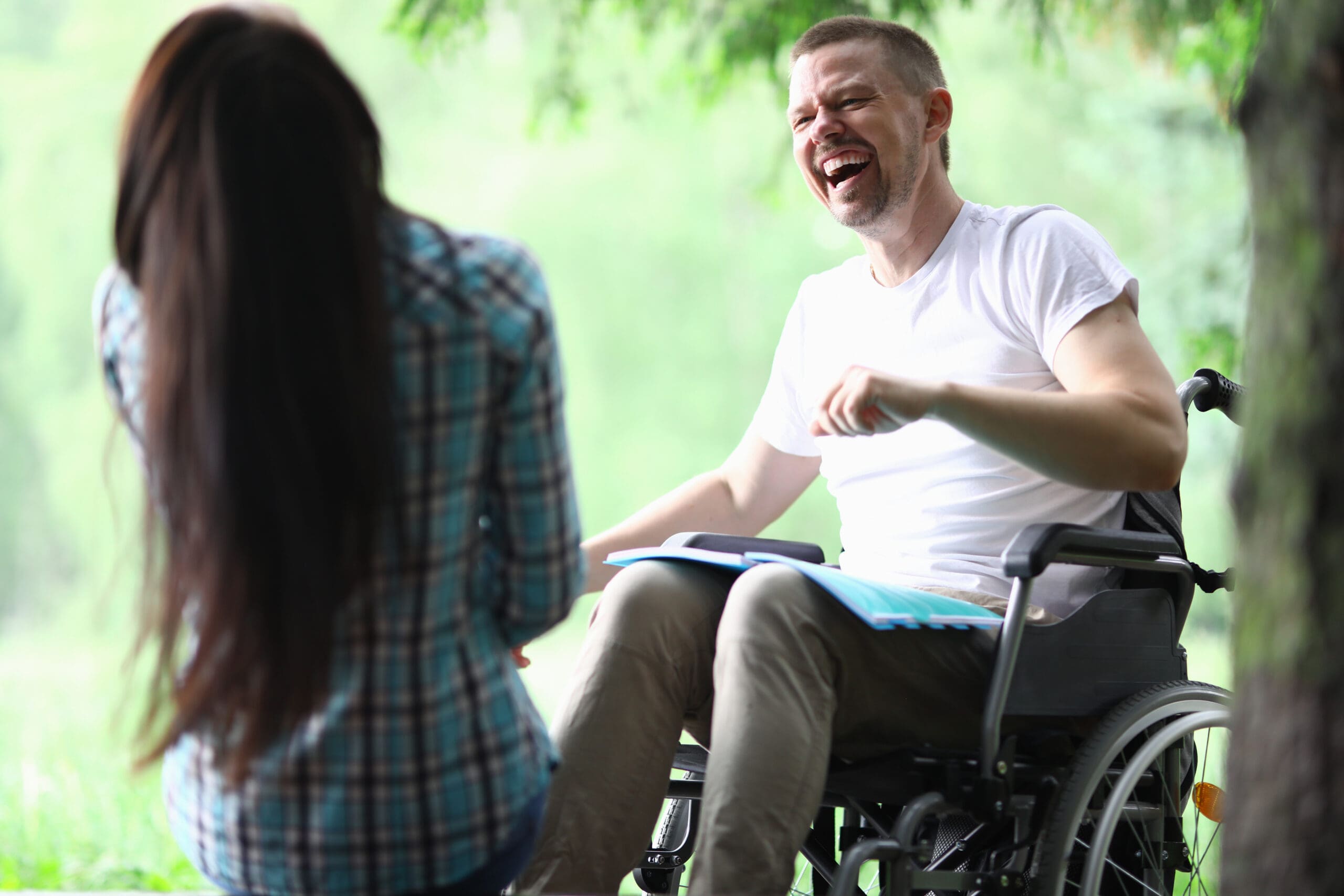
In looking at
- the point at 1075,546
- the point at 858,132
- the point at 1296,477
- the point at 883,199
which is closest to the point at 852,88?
the point at 858,132

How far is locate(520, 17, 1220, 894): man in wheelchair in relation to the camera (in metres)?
1.52

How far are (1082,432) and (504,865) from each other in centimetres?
86

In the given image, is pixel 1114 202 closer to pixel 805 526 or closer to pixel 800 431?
pixel 805 526

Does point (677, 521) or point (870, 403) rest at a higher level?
point (870, 403)

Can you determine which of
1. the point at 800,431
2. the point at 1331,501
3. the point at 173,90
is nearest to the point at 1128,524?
the point at 800,431

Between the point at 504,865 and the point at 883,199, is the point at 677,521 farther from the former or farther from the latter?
the point at 504,865

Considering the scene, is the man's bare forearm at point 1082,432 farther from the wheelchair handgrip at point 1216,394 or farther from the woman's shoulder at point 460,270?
the woman's shoulder at point 460,270

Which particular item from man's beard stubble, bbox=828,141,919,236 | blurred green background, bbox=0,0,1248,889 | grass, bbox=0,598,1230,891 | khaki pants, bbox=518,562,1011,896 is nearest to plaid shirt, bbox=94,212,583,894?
grass, bbox=0,598,1230,891

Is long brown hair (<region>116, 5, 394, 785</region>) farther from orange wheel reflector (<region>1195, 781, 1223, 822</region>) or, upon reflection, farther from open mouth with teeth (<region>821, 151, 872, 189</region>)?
orange wheel reflector (<region>1195, 781, 1223, 822</region>)

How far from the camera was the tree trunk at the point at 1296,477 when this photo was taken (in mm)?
954

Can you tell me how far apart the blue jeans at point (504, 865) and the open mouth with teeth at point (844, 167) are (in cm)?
123

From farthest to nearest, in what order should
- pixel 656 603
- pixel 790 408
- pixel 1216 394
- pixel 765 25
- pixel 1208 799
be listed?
pixel 765 25 → pixel 790 408 → pixel 1216 394 → pixel 1208 799 → pixel 656 603

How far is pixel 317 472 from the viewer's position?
103cm

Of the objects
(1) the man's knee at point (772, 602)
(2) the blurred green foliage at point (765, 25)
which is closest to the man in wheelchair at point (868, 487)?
(1) the man's knee at point (772, 602)
